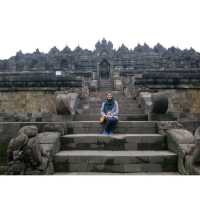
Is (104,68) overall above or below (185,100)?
above

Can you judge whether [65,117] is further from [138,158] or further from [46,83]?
[46,83]

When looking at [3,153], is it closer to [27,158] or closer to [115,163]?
[27,158]

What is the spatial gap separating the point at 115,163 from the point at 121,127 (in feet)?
6.11

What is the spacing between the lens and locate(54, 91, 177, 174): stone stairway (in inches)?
200

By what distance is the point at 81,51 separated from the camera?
112 feet

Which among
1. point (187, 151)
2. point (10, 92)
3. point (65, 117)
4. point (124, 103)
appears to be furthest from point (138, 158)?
point (10, 92)

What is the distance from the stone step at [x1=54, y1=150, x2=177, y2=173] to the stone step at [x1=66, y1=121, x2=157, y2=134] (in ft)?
5.11

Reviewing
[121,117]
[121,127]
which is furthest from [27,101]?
[121,127]

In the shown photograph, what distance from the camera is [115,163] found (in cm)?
511

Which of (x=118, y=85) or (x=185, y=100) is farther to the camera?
(x=118, y=85)

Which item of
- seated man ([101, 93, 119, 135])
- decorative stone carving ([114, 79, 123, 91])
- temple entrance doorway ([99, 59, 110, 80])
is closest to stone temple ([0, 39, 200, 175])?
seated man ([101, 93, 119, 135])

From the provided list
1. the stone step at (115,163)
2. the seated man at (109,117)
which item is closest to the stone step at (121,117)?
the seated man at (109,117)

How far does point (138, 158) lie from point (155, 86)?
6896 mm

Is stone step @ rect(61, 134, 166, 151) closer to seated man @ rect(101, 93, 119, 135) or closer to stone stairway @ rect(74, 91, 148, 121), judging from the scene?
seated man @ rect(101, 93, 119, 135)
